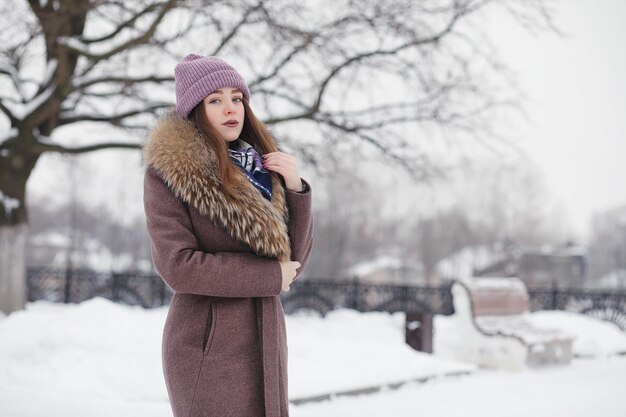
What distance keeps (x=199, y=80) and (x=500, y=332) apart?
716 cm

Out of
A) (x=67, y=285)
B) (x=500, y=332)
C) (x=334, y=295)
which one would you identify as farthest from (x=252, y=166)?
(x=67, y=285)

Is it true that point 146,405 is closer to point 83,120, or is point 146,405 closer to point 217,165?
point 217,165

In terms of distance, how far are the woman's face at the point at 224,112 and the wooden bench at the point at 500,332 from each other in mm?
6903

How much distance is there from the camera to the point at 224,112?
7.20 feet

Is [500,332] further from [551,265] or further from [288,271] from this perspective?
[551,265]

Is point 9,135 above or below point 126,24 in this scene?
below

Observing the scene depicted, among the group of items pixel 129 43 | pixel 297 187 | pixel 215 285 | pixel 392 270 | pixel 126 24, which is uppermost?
pixel 126 24

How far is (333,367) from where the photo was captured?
258 inches

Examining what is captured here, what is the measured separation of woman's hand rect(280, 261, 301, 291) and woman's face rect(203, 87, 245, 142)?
1.76ft

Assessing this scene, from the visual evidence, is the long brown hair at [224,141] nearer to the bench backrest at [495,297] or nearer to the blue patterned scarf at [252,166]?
the blue patterned scarf at [252,166]

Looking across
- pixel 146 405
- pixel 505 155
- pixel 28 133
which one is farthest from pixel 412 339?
pixel 28 133

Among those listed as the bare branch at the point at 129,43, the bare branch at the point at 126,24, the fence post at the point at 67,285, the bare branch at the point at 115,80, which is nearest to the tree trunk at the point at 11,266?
the bare branch at the point at 115,80

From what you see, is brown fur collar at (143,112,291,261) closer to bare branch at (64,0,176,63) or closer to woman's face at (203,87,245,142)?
woman's face at (203,87,245,142)

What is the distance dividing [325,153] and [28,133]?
4931mm
